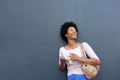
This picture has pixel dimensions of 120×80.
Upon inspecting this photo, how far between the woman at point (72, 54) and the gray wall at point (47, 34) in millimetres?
115

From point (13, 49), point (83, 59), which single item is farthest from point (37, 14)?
point (83, 59)

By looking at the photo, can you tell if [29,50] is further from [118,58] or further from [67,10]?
[118,58]

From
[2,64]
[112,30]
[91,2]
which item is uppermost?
[91,2]

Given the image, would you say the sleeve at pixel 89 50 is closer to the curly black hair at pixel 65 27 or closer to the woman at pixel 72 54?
the woman at pixel 72 54

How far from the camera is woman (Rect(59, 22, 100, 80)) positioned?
185 inches

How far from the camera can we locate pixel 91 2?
5.12m

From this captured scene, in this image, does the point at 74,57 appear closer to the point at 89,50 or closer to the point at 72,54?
the point at 72,54

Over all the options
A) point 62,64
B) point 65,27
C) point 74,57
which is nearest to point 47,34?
point 65,27

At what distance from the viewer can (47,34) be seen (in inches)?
200

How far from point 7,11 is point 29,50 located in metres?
0.57

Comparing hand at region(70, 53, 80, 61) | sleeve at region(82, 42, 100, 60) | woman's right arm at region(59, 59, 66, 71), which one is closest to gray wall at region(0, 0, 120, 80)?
woman's right arm at region(59, 59, 66, 71)

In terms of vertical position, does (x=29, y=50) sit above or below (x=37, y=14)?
below

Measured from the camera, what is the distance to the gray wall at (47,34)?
500 centimetres

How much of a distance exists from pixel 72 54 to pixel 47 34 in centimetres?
51
